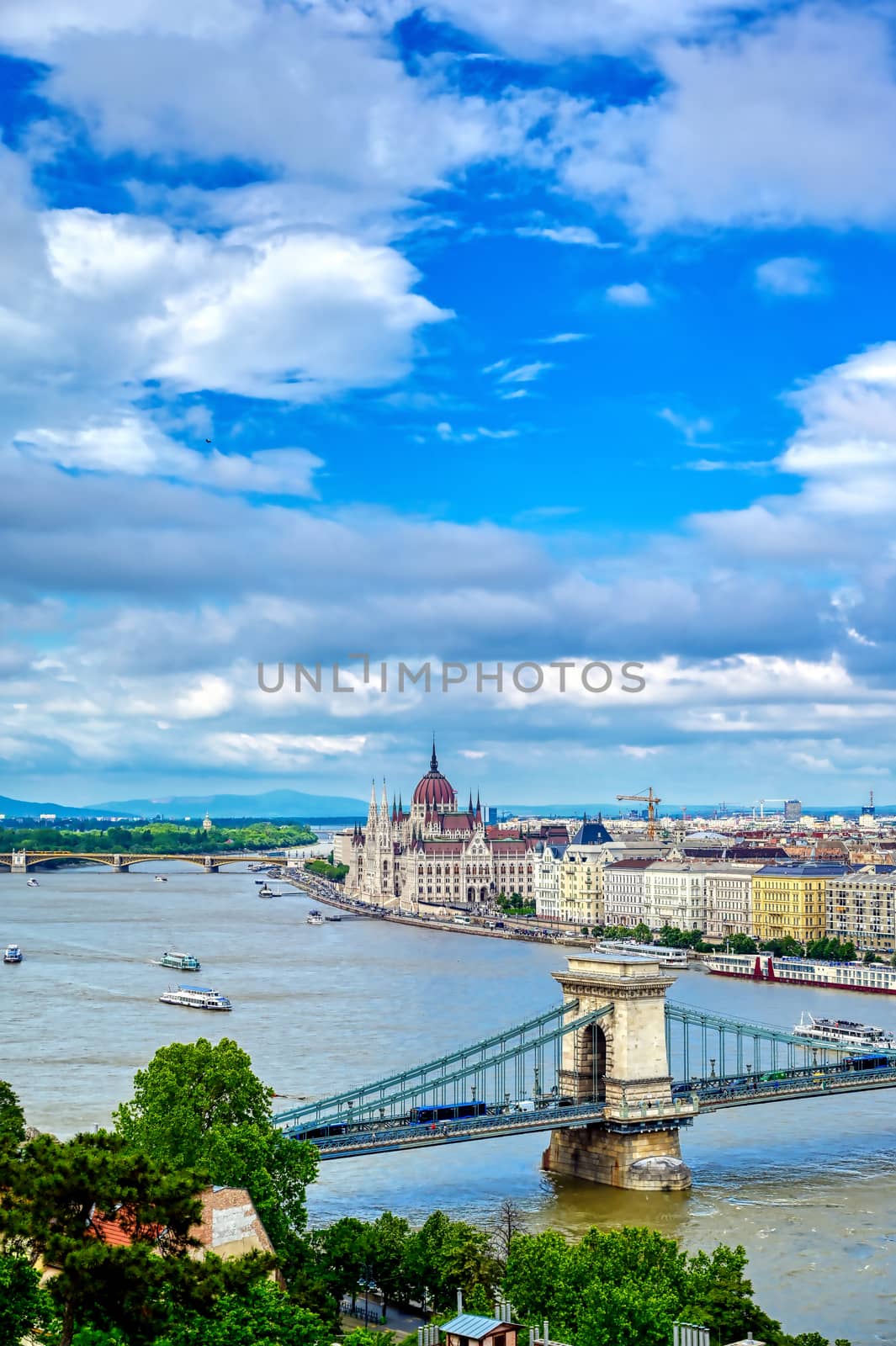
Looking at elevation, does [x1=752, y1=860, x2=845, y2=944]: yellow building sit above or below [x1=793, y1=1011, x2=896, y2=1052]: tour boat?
above

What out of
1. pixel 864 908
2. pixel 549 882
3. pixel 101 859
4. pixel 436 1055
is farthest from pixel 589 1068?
pixel 101 859

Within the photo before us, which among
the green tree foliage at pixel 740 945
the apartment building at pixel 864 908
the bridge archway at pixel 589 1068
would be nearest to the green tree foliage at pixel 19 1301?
the bridge archway at pixel 589 1068

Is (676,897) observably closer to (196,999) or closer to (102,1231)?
(196,999)

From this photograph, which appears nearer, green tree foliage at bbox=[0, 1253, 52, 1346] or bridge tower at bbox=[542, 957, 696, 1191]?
green tree foliage at bbox=[0, 1253, 52, 1346]

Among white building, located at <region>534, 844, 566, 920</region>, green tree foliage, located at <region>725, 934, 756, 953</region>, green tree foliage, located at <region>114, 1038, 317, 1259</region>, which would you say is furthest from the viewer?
white building, located at <region>534, 844, 566, 920</region>

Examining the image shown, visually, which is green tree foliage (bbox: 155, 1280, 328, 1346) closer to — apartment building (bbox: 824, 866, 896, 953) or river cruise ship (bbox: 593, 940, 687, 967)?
river cruise ship (bbox: 593, 940, 687, 967)

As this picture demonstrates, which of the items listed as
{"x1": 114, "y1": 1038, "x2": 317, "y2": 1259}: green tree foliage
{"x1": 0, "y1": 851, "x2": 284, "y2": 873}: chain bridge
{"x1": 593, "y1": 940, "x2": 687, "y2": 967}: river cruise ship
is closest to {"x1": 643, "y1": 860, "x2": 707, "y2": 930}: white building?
{"x1": 593, "y1": 940, "x2": 687, "y2": 967}: river cruise ship

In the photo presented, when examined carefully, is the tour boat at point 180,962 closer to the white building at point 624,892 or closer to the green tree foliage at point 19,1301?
the white building at point 624,892
